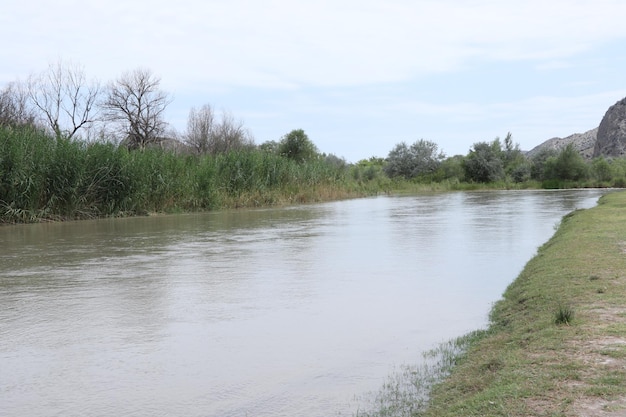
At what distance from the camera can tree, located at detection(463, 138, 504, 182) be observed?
64312mm

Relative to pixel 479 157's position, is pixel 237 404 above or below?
below

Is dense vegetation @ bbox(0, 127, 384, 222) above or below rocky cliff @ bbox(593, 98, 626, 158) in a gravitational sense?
below

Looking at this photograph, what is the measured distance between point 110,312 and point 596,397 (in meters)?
5.22

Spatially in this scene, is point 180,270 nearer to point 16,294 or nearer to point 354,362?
point 16,294

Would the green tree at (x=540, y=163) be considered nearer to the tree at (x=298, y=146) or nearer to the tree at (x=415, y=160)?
the tree at (x=415, y=160)

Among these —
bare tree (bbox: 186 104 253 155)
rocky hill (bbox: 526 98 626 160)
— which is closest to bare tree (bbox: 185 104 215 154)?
bare tree (bbox: 186 104 253 155)

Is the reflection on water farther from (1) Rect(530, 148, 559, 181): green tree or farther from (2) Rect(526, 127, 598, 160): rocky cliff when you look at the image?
(2) Rect(526, 127, 598, 160): rocky cliff

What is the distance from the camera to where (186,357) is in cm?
552

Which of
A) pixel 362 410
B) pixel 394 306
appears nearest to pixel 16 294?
pixel 394 306

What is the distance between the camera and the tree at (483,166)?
2532 inches

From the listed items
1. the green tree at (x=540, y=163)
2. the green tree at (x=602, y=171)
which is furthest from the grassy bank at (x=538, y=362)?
the green tree at (x=540, y=163)

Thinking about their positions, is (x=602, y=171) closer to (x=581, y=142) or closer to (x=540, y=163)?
(x=540, y=163)

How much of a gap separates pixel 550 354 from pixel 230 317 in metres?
3.47

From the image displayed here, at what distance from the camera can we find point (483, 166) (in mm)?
64375
